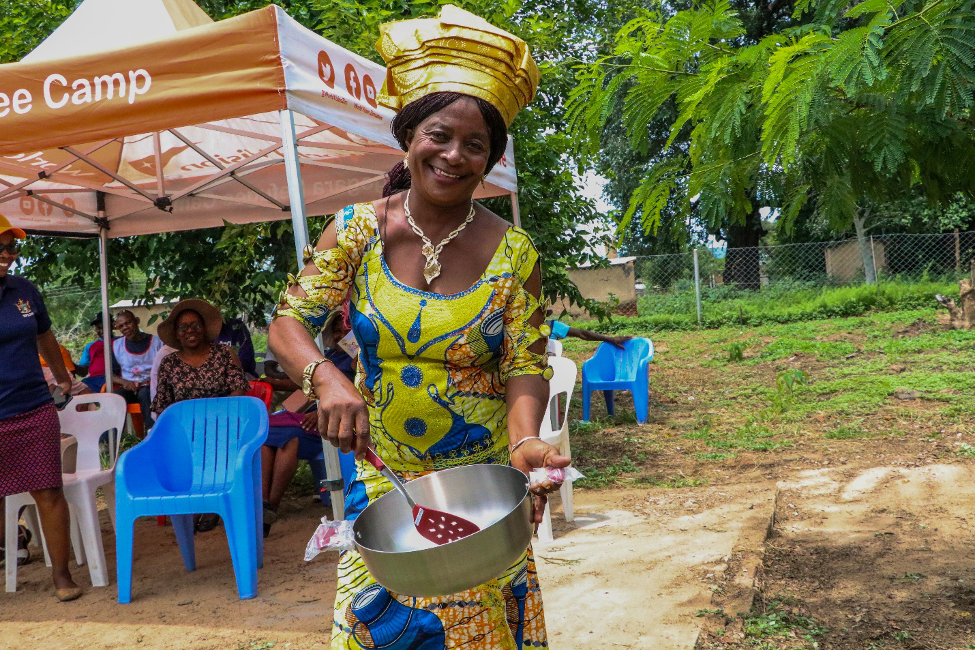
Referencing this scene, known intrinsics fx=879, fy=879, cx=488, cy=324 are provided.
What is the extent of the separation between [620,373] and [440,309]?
7.65 metres

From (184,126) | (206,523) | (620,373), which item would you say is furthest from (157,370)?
(620,373)

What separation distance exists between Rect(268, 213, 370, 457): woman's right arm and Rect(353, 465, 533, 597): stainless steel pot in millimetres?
163

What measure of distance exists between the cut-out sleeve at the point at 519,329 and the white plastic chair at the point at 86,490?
3.61m

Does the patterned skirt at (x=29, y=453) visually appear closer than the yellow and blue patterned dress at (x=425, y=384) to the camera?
No

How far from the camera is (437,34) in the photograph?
5.88 ft

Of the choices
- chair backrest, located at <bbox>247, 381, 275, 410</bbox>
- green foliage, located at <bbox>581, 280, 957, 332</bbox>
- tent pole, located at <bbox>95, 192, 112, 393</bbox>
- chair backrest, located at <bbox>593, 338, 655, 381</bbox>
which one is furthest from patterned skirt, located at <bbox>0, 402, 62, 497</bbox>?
green foliage, located at <bbox>581, 280, 957, 332</bbox>

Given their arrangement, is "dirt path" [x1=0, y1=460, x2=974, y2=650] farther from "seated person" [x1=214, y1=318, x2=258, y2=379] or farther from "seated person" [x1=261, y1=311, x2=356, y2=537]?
"seated person" [x1=214, y1=318, x2=258, y2=379]

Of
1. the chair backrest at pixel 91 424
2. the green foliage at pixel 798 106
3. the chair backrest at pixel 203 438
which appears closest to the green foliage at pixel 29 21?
the chair backrest at pixel 91 424

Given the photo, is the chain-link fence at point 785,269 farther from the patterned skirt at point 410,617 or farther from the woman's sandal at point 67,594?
the patterned skirt at point 410,617

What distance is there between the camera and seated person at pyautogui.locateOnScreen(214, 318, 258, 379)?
7.32 metres

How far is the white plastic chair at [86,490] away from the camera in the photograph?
468 centimetres

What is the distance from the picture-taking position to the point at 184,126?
379cm

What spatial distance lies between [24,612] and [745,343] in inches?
463

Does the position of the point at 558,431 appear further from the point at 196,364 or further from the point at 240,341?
the point at 240,341
